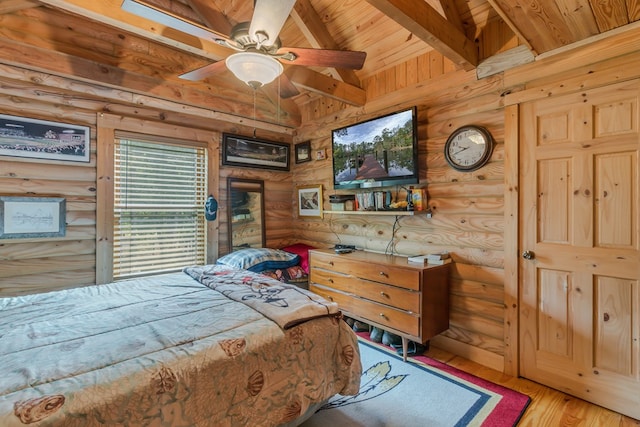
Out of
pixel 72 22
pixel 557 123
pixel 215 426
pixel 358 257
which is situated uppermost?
pixel 72 22

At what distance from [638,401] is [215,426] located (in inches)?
95.8

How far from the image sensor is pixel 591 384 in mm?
1994

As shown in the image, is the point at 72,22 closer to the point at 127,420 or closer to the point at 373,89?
the point at 373,89

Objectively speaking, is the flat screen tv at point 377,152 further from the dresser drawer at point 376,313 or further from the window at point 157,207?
the window at point 157,207

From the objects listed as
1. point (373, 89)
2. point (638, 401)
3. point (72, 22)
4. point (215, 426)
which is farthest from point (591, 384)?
point (72, 22)

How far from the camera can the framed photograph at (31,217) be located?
2.53 meters

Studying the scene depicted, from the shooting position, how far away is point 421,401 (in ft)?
6.63

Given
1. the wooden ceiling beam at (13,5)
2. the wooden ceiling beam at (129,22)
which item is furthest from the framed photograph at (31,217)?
the wooden ceiling beam at (129,22)

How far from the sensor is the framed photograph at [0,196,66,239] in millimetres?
2533

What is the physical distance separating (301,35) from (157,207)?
2.36 m

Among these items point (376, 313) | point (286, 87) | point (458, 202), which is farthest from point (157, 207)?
point (458, 202)

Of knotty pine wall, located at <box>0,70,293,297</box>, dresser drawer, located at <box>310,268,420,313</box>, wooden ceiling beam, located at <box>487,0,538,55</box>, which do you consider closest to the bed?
dresser drawer, located at <box>310,268,420,313</box>

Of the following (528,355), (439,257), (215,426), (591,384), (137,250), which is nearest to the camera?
(215,426)

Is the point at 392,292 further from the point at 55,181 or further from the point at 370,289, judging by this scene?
the point at 55,181
